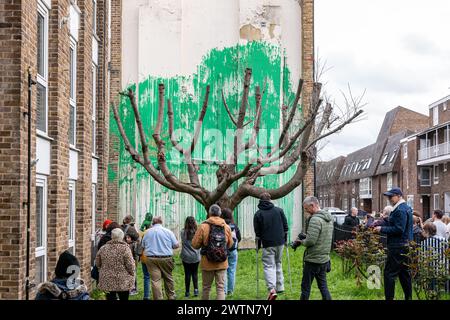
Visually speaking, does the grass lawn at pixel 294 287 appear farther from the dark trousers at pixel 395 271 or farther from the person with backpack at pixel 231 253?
the dark trousers at pixel 395 271

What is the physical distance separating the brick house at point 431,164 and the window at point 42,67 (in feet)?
141

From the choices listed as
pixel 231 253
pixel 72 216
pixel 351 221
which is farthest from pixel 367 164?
pixel 72 216

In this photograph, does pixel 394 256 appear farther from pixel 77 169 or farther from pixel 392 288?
pixel 77 169

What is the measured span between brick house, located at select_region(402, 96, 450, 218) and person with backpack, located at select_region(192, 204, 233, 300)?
41995 mm

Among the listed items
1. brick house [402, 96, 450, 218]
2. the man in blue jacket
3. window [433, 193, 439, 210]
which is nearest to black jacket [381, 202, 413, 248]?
the man in blue jacket

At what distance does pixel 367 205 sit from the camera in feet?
260

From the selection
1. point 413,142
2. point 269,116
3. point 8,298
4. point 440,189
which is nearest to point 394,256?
point 8,298

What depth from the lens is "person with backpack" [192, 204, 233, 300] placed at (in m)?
11.2

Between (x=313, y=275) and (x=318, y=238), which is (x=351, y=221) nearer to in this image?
(x=313, y=275)

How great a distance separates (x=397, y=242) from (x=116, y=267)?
14.6ft

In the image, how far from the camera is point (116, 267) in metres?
10.5

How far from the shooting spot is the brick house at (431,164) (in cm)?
5202

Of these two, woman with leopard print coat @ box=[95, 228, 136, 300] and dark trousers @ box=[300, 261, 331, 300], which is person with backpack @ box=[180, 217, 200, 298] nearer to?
woman with leopard print coat @ box=[95, 228, 136, 300]

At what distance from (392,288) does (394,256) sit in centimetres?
51
